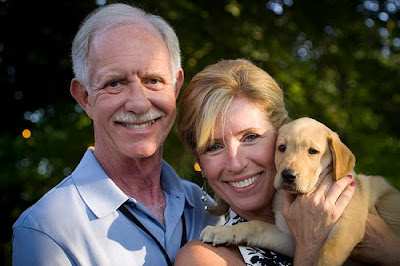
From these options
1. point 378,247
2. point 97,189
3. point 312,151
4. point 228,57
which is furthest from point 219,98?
point 228,57

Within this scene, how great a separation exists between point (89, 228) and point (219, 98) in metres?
0.96

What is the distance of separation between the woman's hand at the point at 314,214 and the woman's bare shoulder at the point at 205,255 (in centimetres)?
32

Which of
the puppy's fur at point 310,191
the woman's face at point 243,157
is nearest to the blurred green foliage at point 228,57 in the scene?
the woman's face at point 243,157

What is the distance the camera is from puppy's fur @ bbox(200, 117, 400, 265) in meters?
3.05

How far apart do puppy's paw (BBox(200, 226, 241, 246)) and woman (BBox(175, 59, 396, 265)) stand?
0.04 metres

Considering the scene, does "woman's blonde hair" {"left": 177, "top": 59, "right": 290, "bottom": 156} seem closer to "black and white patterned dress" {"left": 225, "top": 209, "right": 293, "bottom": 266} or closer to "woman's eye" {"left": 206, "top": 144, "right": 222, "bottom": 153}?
"woman's eye" {"left": 206, "top": 144, "right": 222, "bottom": 153}

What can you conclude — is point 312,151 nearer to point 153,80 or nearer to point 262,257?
point 262,257

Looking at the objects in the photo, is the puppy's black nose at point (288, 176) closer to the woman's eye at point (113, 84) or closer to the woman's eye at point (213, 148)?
the woman's eye at point (213, 148)

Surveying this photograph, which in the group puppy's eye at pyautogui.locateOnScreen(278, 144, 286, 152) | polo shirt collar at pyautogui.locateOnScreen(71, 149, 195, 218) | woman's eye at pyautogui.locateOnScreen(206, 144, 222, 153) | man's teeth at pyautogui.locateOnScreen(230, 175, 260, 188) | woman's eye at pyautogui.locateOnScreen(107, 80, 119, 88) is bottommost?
polo shirt collar at pyautogui.locateOnScreen(71, 149, 195, 218)

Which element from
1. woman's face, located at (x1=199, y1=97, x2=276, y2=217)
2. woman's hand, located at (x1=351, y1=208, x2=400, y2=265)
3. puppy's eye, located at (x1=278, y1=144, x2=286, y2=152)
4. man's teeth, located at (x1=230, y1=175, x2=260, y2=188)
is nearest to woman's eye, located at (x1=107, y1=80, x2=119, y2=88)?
woman's face, located at (x1=199, y1=97, x2=276, y2=217)

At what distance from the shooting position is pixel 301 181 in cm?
308

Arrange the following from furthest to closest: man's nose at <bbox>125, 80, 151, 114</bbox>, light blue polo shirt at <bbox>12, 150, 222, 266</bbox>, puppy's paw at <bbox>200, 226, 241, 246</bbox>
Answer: man's nose at <bbox>125, 80, 151, 114</bbox>, puppy's paw at <bbox>200, 226, 241, 246</bbox>, light blue polo shirt at <bbox>12, 150, 222, 266</bbox>

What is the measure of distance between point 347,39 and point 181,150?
6.06 ft

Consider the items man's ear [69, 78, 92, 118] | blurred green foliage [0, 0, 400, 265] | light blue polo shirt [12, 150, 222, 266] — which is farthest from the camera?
blurred green foliage [0, 0, 400, 265]
